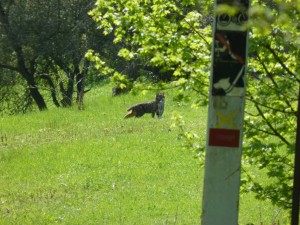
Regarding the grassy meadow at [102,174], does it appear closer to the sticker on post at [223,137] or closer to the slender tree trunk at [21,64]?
the sticker on post at [223,137]

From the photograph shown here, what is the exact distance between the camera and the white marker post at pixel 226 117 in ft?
11.8

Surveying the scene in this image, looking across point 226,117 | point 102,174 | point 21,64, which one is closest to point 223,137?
point 226,117

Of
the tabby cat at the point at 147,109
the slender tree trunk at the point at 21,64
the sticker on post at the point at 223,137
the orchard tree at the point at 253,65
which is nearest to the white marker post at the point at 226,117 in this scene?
the sticker on post at the point at 223,137

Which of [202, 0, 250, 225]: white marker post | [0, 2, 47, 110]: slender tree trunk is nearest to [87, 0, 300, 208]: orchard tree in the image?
[202, 0, 250, 225]: white marker post

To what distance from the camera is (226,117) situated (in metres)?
3.61

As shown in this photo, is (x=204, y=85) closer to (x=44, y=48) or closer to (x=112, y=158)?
(x=112, y=158)

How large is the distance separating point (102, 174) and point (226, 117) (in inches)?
353

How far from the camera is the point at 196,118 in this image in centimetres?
1775

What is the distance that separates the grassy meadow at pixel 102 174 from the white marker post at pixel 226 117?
438 cm

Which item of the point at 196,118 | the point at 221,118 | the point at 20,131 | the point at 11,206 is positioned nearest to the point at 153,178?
the point at 11,206

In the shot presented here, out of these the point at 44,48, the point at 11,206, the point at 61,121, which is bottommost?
the point at 11,206

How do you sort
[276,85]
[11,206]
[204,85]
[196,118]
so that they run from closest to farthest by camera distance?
1. [276,85]
2. [204,85]
3. [11,206]
4. [196,118]

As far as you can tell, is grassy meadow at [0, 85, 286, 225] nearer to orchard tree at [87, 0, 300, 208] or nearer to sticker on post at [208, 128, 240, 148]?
orchard tree at [87, 0, 300, 208]

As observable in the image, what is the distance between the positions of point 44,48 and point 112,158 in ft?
38.8
